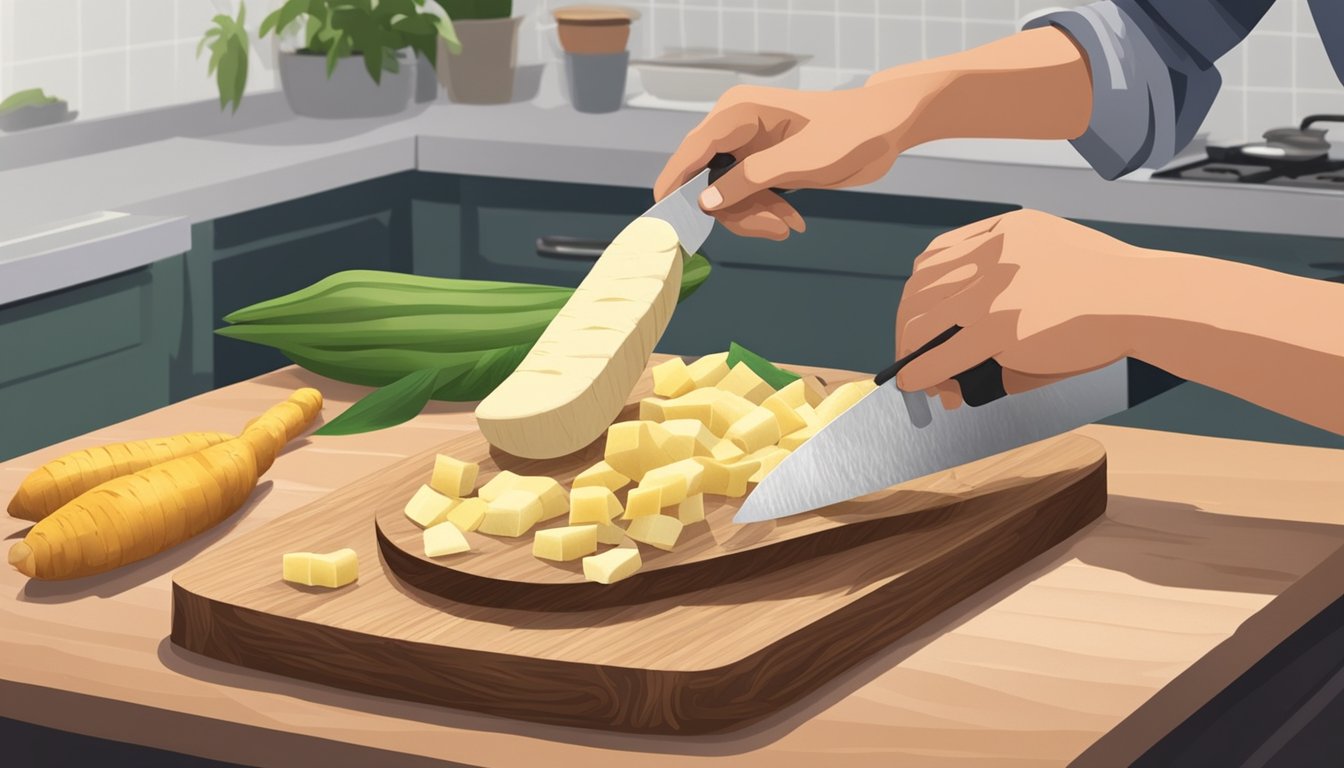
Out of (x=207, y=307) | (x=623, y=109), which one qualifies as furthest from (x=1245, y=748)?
(x=623, y=109)

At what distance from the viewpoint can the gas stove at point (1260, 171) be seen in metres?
2.38

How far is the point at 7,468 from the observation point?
1.44m

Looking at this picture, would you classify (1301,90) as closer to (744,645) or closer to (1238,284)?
(1238,284)

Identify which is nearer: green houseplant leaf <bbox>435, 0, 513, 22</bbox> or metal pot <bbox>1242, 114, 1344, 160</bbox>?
metal pot <bbox>1242, 114, 1344, 160</bbox>

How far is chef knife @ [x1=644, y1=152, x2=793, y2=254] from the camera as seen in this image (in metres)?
1.43

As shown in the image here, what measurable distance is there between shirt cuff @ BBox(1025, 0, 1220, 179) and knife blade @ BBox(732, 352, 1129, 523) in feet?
0.85

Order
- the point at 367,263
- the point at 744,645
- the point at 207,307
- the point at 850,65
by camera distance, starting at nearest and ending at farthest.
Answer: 1. the point at 744,645
2. the point at 207,307
3. the point at 367,263
4. the point at 850,65

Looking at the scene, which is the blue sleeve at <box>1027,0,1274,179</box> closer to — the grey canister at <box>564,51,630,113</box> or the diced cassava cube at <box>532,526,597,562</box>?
the diced cassava cube at <box>532,526,597,562</box>

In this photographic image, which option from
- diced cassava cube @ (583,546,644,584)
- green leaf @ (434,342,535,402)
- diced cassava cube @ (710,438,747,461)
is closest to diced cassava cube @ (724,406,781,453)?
diced cassava cube @ (710,438,747,461)

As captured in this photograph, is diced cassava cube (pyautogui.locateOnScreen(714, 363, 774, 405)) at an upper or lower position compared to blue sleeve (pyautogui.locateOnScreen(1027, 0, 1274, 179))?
lower

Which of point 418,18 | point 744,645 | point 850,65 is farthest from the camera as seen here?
point 850,65

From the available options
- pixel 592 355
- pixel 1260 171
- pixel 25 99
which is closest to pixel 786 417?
pixel 592 355

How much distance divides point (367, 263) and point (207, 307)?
0.35 metres

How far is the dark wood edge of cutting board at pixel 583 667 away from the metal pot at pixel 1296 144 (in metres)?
1.52
